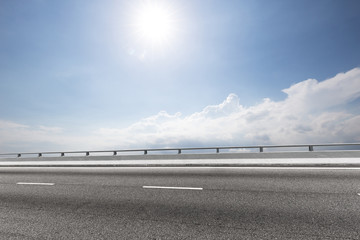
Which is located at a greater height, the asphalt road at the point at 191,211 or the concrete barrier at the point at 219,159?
the concrete barrier at the point at 219,159

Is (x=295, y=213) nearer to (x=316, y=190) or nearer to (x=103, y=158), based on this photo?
(x=316, y=190)

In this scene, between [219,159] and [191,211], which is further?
[219,159]

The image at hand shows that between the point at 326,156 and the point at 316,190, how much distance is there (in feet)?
22.4

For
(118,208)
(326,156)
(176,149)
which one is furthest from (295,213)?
(176,149)

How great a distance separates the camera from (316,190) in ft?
20.9

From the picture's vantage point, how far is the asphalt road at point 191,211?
380 cm

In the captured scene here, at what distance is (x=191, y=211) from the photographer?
4812 mm

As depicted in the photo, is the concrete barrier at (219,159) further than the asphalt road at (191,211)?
Yes

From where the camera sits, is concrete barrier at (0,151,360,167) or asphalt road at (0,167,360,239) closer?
asphalt road at (0,167,360,239)

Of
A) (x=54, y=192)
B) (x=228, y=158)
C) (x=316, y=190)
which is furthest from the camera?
(x=228, y=158)

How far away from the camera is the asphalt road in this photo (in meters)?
3.80

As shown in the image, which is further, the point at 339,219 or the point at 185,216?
the point at 185,216

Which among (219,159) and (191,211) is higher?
(219,159)

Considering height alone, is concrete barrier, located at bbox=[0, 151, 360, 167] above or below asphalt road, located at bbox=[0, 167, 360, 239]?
above
